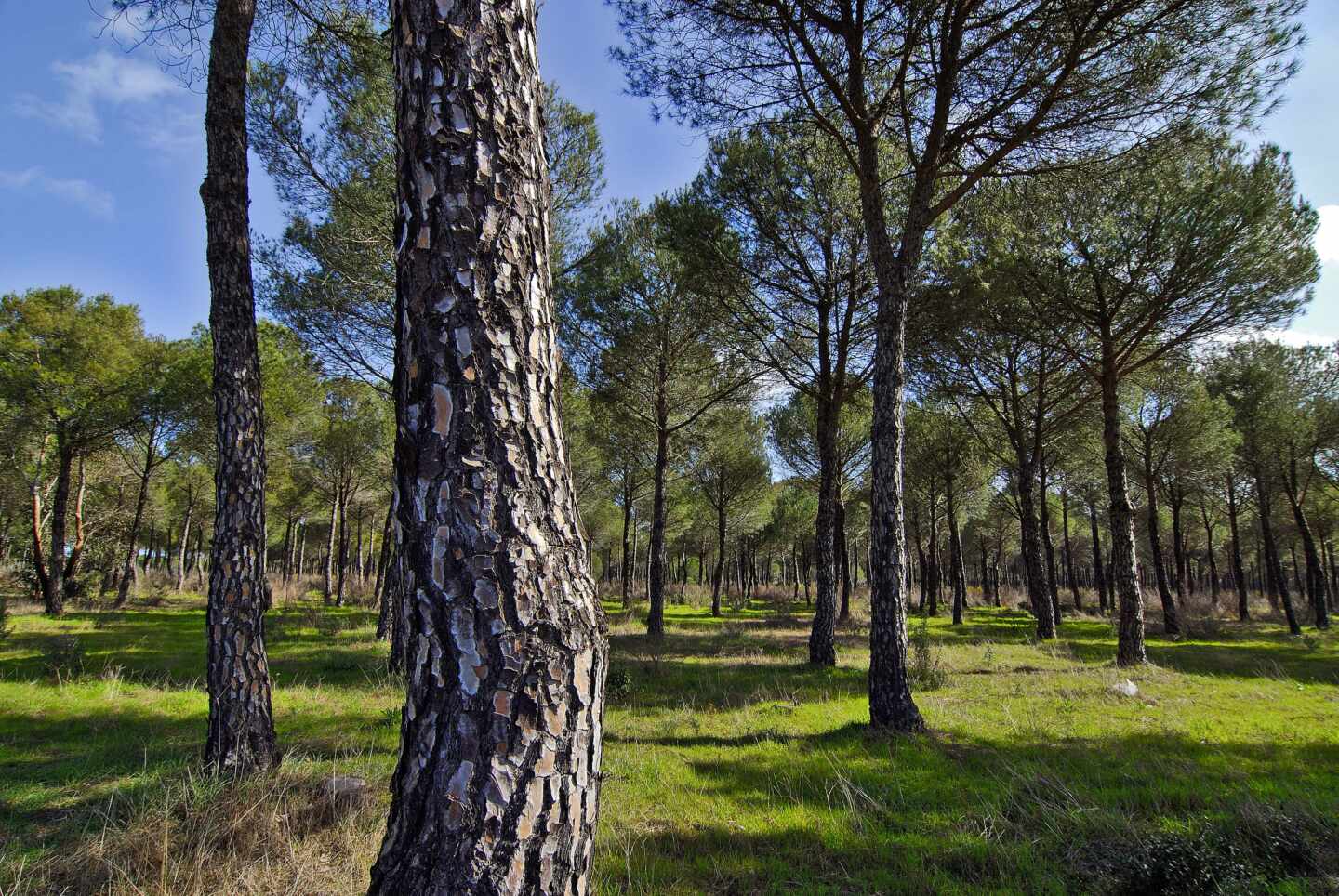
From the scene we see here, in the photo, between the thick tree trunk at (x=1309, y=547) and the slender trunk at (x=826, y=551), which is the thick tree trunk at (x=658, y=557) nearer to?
the slender trunk at (x=826, y=551)

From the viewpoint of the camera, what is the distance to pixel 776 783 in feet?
16.7

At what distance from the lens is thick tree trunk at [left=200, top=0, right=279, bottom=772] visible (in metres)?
4.49

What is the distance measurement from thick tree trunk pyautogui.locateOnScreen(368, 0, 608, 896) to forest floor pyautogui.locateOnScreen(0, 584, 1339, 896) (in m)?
2.26

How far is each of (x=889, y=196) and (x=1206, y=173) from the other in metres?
6.19

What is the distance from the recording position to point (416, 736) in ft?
4.93

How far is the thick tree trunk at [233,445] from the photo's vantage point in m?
4.49

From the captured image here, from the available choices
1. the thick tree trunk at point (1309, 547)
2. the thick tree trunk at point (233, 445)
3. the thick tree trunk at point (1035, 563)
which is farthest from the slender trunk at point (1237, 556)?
the thick tree trunk at point (233, 445)

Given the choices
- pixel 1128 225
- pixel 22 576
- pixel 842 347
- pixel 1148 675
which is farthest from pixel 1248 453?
pixel 22 576

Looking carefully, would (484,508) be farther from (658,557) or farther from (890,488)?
(658,557)

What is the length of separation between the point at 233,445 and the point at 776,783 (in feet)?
17.3

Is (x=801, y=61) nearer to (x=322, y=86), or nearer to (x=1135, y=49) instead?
(x=1135, y=49)

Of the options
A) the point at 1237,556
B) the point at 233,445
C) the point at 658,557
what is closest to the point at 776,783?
the point at 233,445

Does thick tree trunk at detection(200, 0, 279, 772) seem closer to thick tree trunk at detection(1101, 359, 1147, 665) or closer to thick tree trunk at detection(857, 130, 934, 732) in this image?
thick tree trunk at detection(857, 130, 934, 732)

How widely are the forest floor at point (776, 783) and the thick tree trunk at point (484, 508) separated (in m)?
2.26
